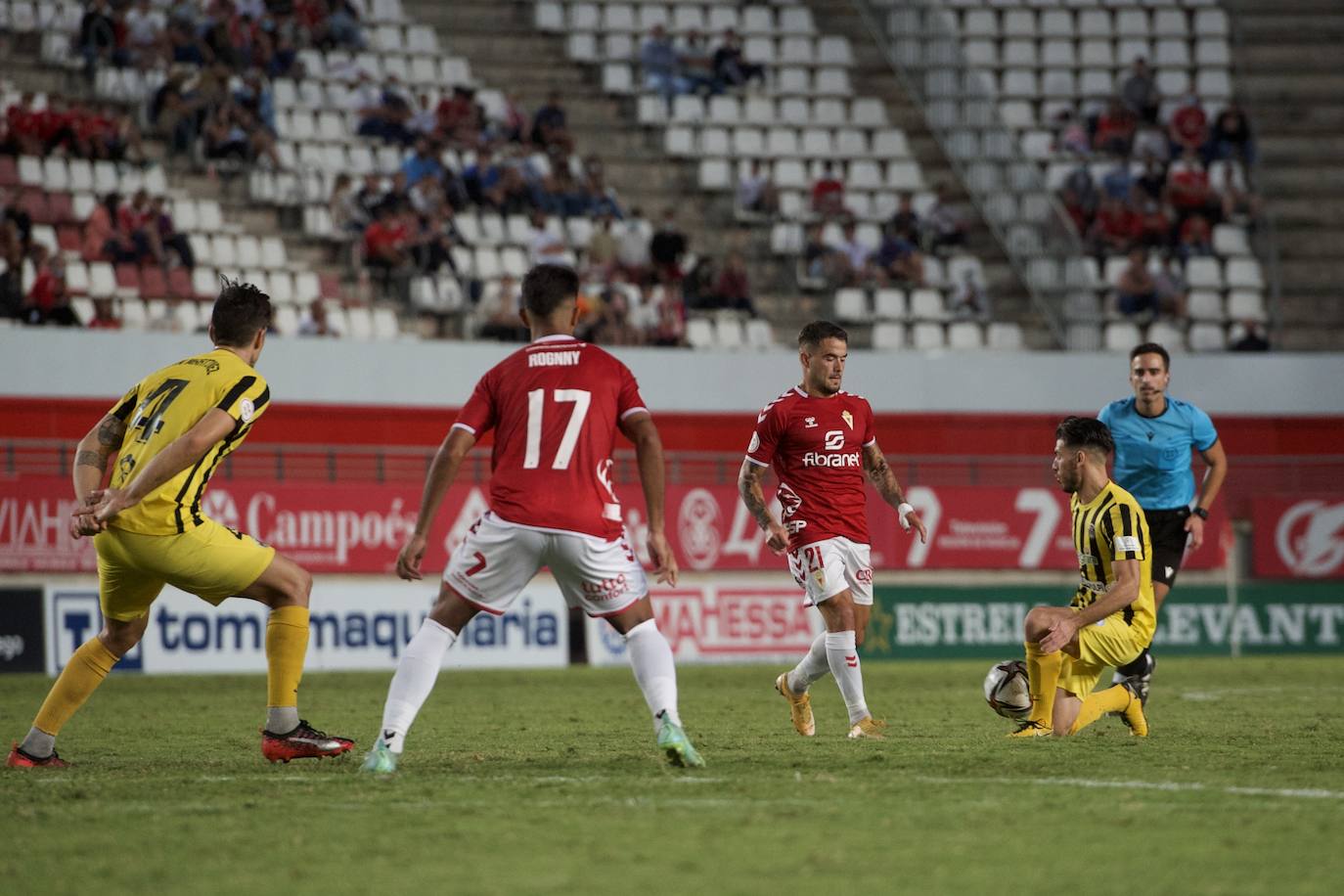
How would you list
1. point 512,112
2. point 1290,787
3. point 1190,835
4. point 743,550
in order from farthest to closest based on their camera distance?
point 512,112 < point 743,550 < point 1290,787 < point 1190,835

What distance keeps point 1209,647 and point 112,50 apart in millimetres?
15927

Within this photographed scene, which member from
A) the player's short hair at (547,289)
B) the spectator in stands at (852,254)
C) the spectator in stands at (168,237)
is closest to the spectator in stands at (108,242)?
the spectator in stands at (168,237)

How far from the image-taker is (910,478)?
23828 millimetres

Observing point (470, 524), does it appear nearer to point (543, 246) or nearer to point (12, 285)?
point (543, 246)

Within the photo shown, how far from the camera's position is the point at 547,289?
801 centimetres

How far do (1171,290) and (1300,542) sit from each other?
4.74m

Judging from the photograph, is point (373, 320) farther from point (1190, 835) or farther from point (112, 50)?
point (1190, 835)

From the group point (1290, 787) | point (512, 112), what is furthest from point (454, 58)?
point (1290, 787)

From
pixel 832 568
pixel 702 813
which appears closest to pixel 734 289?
pixel 832 568

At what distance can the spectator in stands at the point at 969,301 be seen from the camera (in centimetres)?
2700

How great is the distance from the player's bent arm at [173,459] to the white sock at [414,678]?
1268mm

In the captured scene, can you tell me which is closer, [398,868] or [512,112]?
[398,868]

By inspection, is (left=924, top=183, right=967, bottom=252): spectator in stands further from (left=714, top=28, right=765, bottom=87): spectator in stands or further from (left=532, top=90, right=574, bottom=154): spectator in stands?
(left=532, top=90, right=574, bottom=154): spectator in stands

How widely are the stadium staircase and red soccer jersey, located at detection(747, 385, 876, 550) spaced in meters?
18.9
